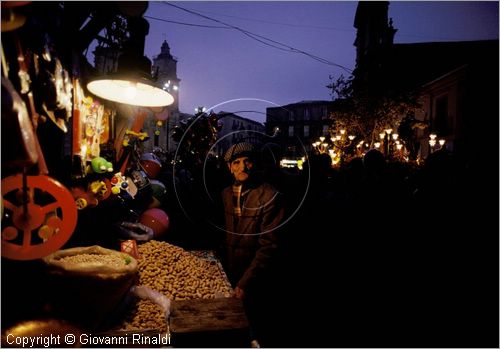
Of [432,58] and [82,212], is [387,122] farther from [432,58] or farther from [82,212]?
[82,212]

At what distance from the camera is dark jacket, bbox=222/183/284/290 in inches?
162

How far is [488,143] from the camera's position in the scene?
21375 millimetres

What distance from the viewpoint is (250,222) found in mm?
4414

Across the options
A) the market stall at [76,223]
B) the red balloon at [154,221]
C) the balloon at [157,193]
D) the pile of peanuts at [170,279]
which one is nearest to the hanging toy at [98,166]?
the market stall at [76,223]

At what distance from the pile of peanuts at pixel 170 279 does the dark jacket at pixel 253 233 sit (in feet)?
0.97

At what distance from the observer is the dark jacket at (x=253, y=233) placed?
13.5 ft

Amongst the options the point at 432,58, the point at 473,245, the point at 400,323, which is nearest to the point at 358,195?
the point at 400,323

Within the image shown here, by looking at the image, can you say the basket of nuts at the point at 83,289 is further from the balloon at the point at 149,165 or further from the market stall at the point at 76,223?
the balloon at the point at 149,165

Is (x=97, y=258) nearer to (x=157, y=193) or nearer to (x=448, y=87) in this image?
(x=157, y=193)

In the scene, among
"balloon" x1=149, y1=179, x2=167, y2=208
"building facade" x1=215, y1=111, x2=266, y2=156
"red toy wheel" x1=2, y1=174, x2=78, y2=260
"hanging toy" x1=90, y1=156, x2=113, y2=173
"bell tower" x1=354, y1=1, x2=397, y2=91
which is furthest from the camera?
"bell tower" x1=354, y1=1, x2=397, y2=91

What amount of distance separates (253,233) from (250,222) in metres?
0.15

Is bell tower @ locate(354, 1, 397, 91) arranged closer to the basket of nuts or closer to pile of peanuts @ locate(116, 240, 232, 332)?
pile of peanuts @ locate(116, 240, 232, 332)

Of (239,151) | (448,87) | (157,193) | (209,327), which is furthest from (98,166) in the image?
(448,87)

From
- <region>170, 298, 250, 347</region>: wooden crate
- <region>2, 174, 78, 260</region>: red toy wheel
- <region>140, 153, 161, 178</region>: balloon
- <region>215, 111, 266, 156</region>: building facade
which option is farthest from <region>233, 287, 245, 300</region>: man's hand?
<region>140, 153, 161, 178</region>: balloon
